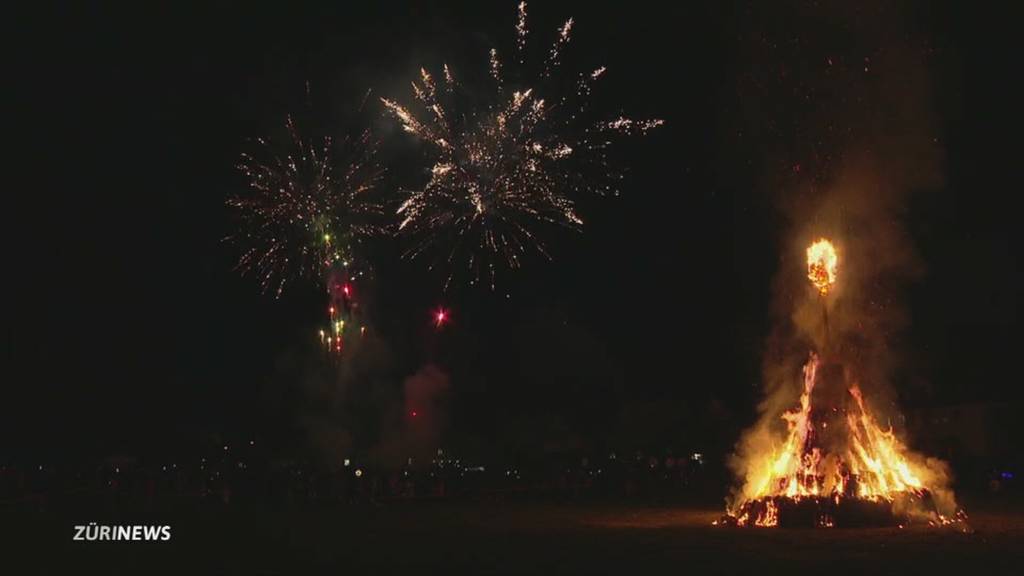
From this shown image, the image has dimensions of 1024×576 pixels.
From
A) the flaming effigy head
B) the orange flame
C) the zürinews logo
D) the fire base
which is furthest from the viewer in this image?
the flaming effigy head

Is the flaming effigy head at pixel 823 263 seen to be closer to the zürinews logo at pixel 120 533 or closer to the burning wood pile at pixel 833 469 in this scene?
the burning wood pile at pixel 833 469

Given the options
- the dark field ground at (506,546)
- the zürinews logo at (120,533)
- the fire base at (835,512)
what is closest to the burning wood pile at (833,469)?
the fire base at (835,512)

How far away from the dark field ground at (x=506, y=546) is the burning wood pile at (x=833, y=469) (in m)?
0.80

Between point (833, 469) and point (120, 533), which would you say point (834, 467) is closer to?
point (833, 469)

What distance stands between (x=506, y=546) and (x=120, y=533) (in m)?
7.02

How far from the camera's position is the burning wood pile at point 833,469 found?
2008 cm

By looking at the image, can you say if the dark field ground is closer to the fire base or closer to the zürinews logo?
the zürinews logo

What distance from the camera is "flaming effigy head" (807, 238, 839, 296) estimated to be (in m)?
21.7

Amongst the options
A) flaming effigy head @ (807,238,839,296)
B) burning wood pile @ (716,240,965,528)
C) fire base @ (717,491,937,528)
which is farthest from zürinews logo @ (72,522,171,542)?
flaming effigy head @ (807,238,839,296)

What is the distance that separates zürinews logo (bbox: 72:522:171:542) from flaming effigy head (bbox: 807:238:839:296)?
42.5ft

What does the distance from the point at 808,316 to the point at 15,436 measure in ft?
114

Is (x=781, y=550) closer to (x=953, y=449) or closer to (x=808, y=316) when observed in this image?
(x=808, y=316)

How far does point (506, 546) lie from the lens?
56.1 feet

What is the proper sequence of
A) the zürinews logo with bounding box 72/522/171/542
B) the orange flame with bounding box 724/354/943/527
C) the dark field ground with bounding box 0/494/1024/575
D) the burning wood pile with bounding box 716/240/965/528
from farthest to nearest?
the orange flame with bounding box 724/354/943/527, the burning wood pile with bounding box 716/240/965/528, the zürinews logo with bounding box 72/522/171/542, the dark field ground with bounding box 0/494/1024/575
